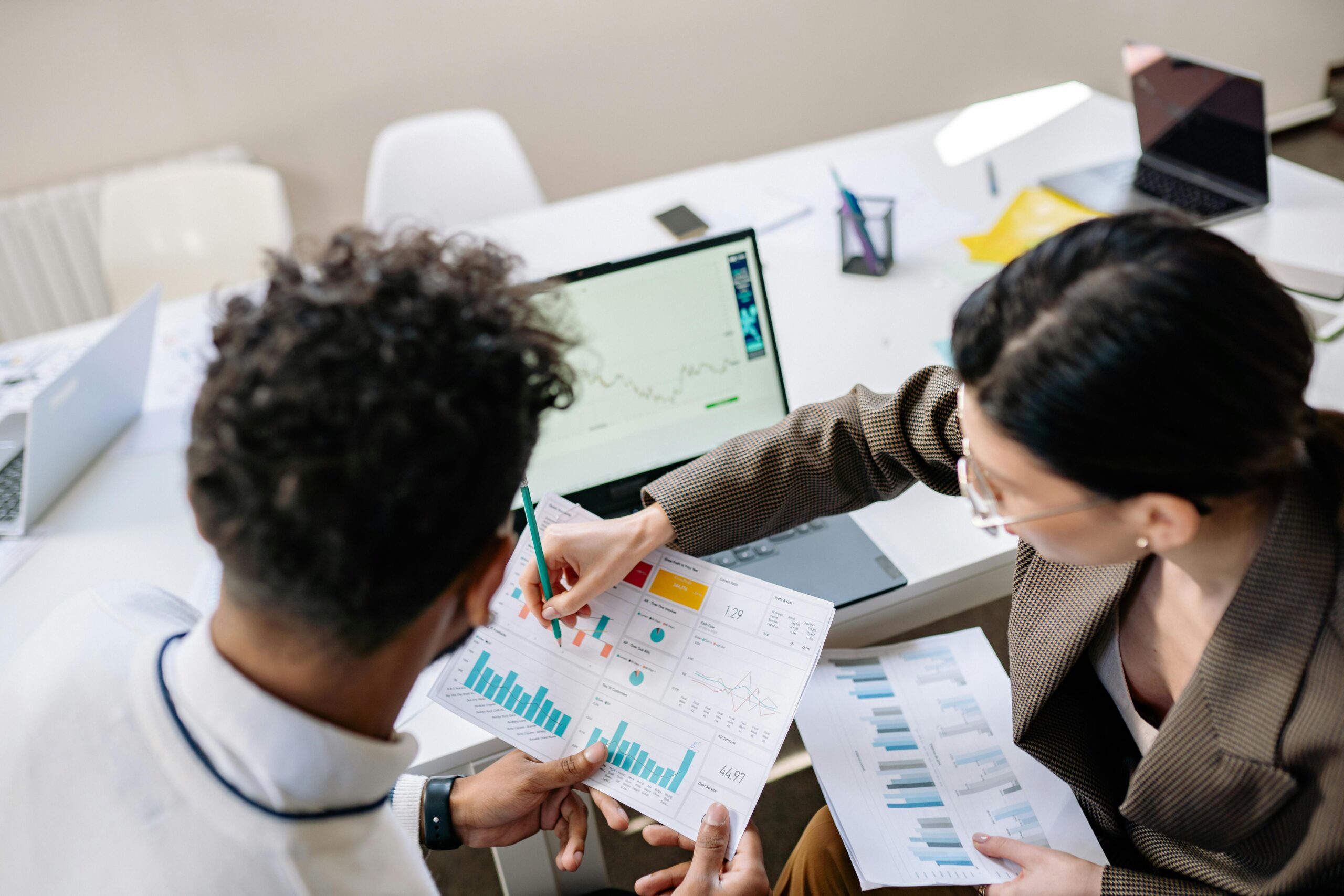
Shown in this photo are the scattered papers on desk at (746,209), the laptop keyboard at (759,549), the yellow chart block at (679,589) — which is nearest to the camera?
the yellow chart block at (679,589)

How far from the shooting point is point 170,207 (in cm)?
234

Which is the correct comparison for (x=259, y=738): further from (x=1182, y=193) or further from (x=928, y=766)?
(x=1182, y=193)

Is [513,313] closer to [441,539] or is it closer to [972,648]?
[441,539]

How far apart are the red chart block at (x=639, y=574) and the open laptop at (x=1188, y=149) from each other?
1288mm

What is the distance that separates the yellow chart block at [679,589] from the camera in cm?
104

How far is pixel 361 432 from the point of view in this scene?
56cm

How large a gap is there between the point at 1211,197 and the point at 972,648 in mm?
1256

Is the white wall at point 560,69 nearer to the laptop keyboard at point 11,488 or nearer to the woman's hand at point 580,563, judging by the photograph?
the laptop keyboard at point 11,488

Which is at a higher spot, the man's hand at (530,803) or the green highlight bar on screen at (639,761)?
the green highlight bar on screen at (639,761)

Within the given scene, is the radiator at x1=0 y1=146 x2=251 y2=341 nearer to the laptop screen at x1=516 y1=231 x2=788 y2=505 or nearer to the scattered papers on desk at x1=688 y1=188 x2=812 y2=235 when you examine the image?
the scattered papers on desk at x1=688 y1=188 x2=812 y2=235

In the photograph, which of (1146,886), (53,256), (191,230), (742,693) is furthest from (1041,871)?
(53,256)

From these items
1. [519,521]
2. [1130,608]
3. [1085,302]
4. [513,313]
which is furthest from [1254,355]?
[519,521]

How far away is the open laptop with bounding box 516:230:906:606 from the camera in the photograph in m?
1.21

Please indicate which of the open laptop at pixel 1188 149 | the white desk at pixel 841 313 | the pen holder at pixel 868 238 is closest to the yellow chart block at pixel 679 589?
the white desk at pixel 841 313
